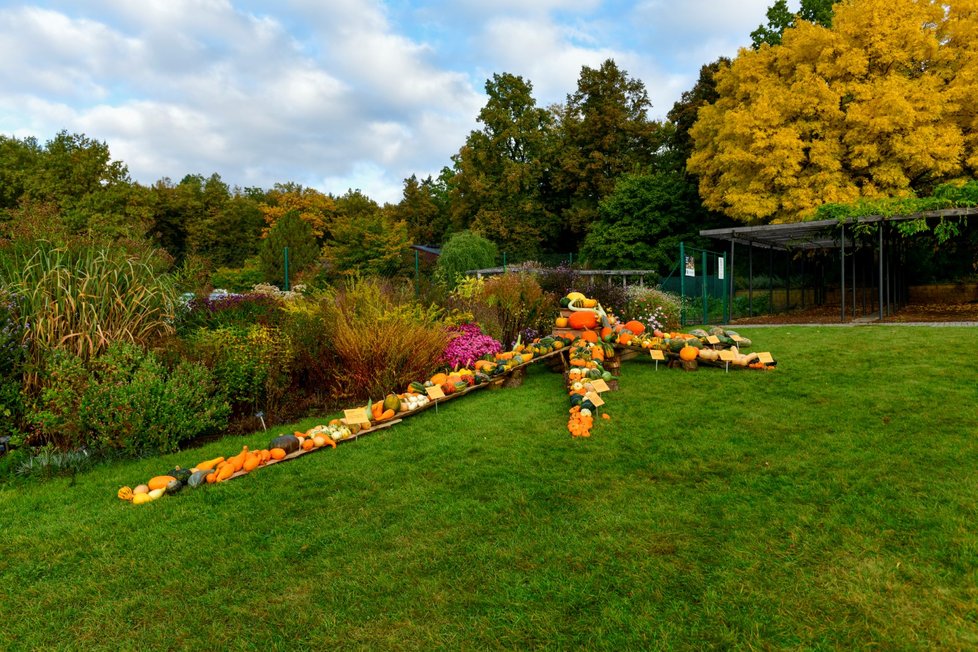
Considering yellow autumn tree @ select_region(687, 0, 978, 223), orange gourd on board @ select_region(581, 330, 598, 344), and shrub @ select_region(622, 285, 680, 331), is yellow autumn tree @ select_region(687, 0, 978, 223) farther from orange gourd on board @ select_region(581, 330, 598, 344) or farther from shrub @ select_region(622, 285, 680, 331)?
A: orange gourd on board @ select_region(581, 330, 598, 344)

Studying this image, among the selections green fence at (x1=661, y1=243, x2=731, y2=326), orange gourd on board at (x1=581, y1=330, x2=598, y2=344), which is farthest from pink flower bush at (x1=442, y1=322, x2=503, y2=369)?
green fence at (x1=661, y1=243, x2=731, y2=326)

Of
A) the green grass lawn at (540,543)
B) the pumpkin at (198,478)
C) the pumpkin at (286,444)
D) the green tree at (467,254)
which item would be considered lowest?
the green grass lawn at (540,543)

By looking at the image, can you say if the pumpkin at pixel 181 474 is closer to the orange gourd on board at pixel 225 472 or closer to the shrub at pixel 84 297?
the orange gourd on board at pixel 225 472

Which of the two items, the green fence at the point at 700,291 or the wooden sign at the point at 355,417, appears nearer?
the wooden sign at the point at 355,417

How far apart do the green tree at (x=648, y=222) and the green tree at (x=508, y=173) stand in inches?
240

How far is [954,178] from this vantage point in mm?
16062

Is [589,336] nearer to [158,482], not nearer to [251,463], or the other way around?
[251,463]

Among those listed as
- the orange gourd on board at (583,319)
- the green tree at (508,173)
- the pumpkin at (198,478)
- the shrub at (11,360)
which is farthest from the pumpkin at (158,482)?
the green tree at (508,173)

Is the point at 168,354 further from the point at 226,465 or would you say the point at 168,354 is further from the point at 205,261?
the point at 205,261

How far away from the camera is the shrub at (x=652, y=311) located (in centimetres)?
945

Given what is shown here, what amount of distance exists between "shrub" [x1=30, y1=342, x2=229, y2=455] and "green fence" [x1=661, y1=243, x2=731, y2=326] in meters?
10.5

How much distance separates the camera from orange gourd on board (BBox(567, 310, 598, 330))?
6.46 meters

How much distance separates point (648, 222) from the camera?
23766mm

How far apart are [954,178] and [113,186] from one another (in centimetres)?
3724
